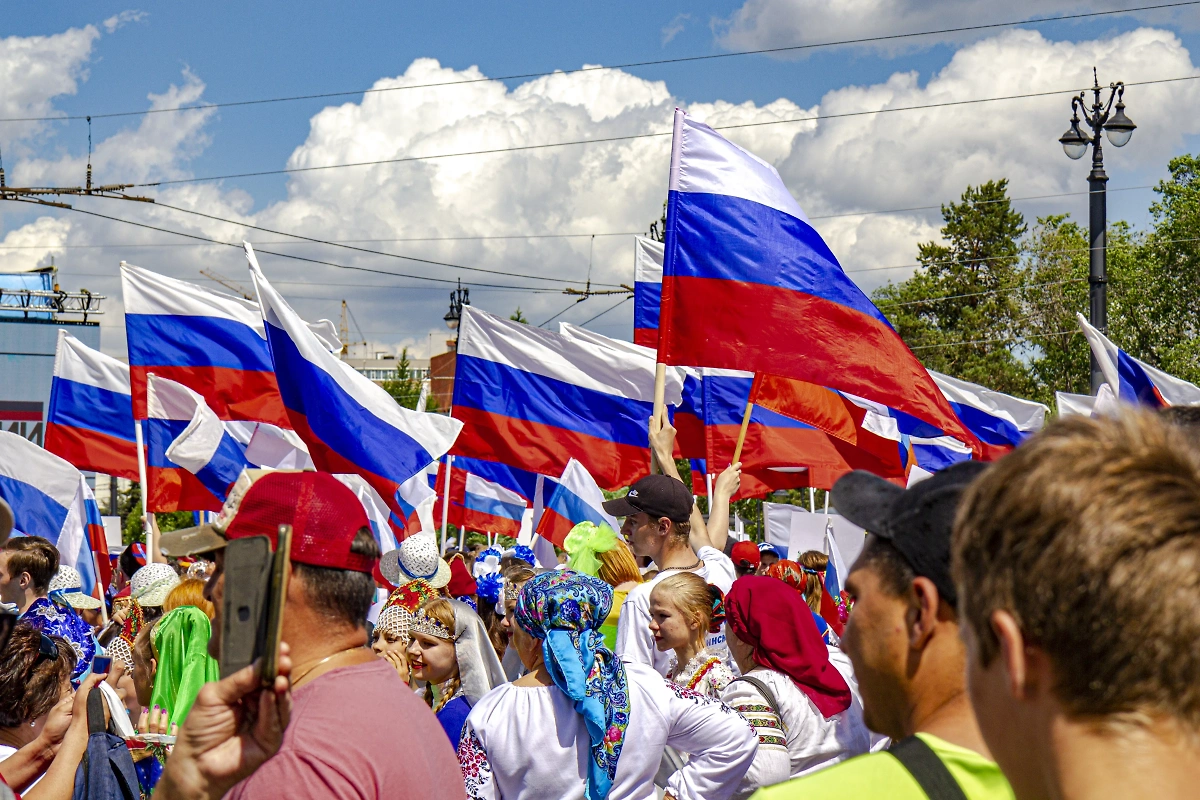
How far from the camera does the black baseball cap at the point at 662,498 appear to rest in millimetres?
5734

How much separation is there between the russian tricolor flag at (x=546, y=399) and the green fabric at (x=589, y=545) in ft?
18.6

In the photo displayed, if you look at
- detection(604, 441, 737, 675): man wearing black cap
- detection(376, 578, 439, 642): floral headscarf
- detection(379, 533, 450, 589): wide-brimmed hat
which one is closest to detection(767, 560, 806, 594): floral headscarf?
detection(604, 441, 737, 675): man wearing black cap

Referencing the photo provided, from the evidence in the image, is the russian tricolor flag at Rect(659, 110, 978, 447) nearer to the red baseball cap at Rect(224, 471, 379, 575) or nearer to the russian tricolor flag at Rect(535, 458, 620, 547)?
the russian tricolor flag at Rect(535, 458, 620, 547)

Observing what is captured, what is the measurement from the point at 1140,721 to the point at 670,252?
6.51m

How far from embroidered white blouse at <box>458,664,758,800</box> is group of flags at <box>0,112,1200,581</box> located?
2.60m

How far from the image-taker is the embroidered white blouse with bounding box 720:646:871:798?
433 centimetres

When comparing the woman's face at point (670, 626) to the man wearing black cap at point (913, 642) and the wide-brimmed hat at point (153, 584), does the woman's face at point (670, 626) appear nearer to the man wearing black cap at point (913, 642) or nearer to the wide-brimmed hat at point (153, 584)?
the wide-brimmed hat at point (153, 584)

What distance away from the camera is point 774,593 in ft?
14.5

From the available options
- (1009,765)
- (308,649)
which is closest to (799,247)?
(308,649)

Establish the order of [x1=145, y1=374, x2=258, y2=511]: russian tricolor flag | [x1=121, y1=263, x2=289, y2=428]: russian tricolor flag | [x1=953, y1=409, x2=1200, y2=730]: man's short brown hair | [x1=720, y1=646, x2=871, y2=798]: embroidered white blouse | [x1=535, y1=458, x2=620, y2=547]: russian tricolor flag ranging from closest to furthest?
[x1=953, y1=409, x2=1200, y2=730]: man's short brown hair
[x1=720, y1=646, x2=871, y2=798]: embroidered white blouse
[x1=145, y1=374, x2=258, y2=511]: russian tricolor flag
[x1=535, y1=458, x2=620, y2=547]: russian tricolor flag
[x1=121, y1=263, x2=289, y2=428]: russian tricolor flag

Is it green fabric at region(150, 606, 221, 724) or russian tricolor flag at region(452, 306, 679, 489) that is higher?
russian tricolor flag at region(452, 306, 679, 489)

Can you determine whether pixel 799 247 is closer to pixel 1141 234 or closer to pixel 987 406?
pixel 987 406

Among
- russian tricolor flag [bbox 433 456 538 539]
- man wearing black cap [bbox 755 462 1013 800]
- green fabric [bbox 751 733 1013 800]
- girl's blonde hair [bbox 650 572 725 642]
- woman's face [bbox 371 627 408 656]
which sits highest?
man wearing black cap [bbox 755 462 1013 800]

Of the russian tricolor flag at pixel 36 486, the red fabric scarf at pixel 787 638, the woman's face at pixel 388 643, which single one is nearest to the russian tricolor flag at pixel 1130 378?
the red fabric scarf at pixel 787 638
